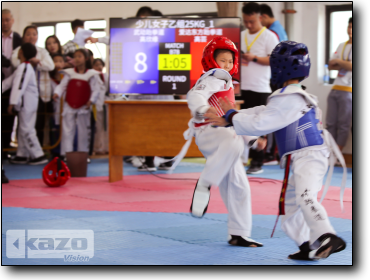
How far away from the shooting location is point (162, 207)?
429 cm

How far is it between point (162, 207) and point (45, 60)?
4326 mm

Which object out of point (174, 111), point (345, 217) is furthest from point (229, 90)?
point (174, 111)

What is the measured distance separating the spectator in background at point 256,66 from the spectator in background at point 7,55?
3.70 metres

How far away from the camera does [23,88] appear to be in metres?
7.19

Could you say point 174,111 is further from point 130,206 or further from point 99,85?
point 99,85

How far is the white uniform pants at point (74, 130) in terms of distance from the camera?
743cm

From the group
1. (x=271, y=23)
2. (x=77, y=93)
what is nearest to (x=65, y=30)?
(x=77, y=93)

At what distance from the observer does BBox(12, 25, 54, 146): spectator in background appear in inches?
299

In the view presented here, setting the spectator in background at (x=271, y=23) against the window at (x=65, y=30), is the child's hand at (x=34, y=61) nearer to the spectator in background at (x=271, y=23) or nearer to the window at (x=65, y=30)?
the spectator in background at (x=271, y=23)

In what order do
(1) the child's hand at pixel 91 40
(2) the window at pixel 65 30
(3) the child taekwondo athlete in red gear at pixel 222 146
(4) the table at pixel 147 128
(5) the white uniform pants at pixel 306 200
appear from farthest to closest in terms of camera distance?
1. (2) the window at pixel 65 30
2. (1) the child's hand at pixel 91 40
3. (4) the table at pixel 147 128
4. (3) the child taekwondo athlete in red gear at pixel 222 146
5. (5) the white uniform pants at pixel 306 200

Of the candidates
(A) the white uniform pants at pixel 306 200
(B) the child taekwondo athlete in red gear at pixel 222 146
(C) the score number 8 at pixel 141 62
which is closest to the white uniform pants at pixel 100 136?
(C) the score number 8 at pixel 141 62

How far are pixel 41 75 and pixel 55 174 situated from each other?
2.97 metres

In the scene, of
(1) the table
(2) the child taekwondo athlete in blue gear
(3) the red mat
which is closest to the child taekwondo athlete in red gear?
(2) the child taekwondo athlete in blue gear

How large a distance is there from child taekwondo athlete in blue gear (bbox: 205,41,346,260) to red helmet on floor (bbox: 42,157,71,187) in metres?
3.19
